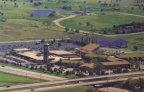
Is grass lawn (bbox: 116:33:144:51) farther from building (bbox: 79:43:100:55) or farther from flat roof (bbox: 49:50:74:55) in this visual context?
flat roof (bbox: 49:50:74:55)

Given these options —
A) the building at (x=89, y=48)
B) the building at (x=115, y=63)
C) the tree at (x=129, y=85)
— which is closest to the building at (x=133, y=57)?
the building at (x=115, y=63)

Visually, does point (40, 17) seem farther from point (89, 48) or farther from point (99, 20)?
point (89, 48)

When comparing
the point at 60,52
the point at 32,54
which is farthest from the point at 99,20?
the point at 32,54

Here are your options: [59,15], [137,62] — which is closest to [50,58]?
[137,62]

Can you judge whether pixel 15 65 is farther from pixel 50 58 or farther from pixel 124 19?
pixel 124 19

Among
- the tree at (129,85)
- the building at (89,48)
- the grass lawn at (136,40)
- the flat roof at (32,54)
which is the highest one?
the tree at (129,85)

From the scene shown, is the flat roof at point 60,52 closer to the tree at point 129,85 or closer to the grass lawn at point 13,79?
the grass lawn at point 13,79

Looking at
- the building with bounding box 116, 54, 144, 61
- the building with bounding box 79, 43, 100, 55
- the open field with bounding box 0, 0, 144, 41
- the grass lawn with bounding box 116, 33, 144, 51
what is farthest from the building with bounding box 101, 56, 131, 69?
the open field with bounding box 0, 0, 144, 41
